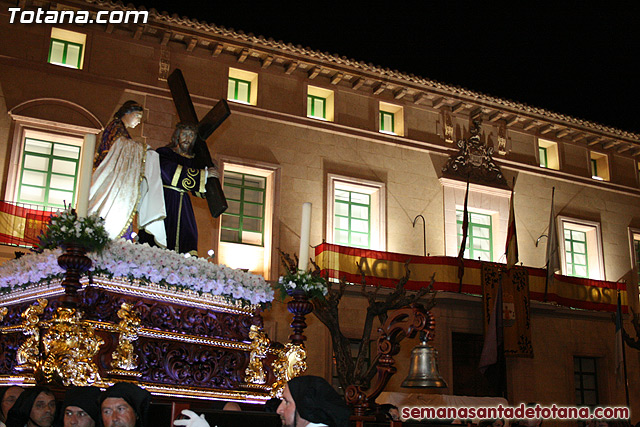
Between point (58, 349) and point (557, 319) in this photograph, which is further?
point (557, 319)

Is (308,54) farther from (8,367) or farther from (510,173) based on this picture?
(8,367)

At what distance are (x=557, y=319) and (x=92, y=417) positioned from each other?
19847mm

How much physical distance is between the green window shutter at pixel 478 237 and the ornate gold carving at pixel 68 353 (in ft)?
58.5

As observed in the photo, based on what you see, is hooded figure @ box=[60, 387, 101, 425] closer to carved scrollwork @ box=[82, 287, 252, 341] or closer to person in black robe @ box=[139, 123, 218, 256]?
carved scrollwork @ box=[82, 287, 252, 341]

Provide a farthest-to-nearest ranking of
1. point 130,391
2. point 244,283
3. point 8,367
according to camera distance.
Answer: point 244,283 < point 8,367 < point 130,391

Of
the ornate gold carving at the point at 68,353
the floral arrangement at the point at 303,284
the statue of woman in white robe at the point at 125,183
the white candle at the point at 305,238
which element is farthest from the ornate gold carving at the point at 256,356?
the ornate gold carving at the point at 68,353

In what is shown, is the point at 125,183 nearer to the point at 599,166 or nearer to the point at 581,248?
the point at 581,248

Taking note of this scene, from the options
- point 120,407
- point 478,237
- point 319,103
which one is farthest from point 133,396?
point 478,237

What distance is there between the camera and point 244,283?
645cm

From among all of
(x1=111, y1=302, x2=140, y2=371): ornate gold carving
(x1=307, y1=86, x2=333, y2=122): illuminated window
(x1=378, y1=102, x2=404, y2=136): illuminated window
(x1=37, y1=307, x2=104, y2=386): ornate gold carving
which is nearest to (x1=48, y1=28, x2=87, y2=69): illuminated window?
(x1=307, y1=86, x2=333, y2=122): illuminated window

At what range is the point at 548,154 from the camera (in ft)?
81.6

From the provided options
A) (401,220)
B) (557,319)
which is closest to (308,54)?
(401,220)

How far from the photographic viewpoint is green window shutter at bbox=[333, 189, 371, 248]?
20438 mm

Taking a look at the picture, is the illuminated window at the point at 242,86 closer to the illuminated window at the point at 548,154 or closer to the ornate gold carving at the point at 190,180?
the illuminated window at the point at 548,154
